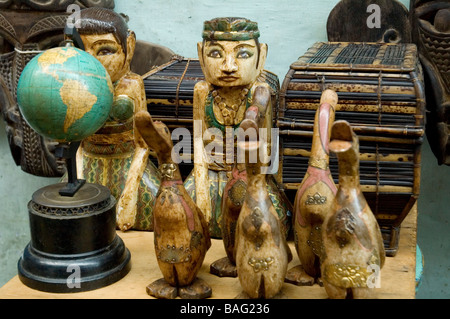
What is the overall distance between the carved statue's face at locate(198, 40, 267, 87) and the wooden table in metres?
0.42

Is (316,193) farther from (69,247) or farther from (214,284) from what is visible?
(69,247)

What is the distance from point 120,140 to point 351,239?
0.78 m

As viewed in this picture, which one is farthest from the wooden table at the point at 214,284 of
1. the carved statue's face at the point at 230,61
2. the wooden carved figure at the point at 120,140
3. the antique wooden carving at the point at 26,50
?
the antique wooden carving at the point at 26,50

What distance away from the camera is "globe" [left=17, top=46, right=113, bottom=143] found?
1.23 metres

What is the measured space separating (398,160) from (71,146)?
0.73 meters

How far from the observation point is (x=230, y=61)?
139 centimetres

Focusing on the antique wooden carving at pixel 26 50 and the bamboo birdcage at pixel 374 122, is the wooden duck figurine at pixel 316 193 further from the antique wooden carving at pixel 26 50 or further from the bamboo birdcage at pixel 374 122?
the antique wooden carving at pixel 26 50

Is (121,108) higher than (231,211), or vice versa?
(121,108)

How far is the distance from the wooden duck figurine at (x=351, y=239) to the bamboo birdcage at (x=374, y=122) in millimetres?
323

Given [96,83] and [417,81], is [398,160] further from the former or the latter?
[96,83]

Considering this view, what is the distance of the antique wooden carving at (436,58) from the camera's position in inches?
67.3

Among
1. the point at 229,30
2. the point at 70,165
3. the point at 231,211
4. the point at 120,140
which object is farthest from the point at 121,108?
the point at 231,211

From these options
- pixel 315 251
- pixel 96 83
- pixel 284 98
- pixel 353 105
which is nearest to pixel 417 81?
pixel 353 105

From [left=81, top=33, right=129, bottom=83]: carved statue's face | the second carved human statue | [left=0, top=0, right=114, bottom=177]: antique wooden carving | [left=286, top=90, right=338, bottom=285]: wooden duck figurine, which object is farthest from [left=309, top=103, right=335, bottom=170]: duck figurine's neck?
[left=0, top=0, right=114, bottom=177]: antique wooden carving
